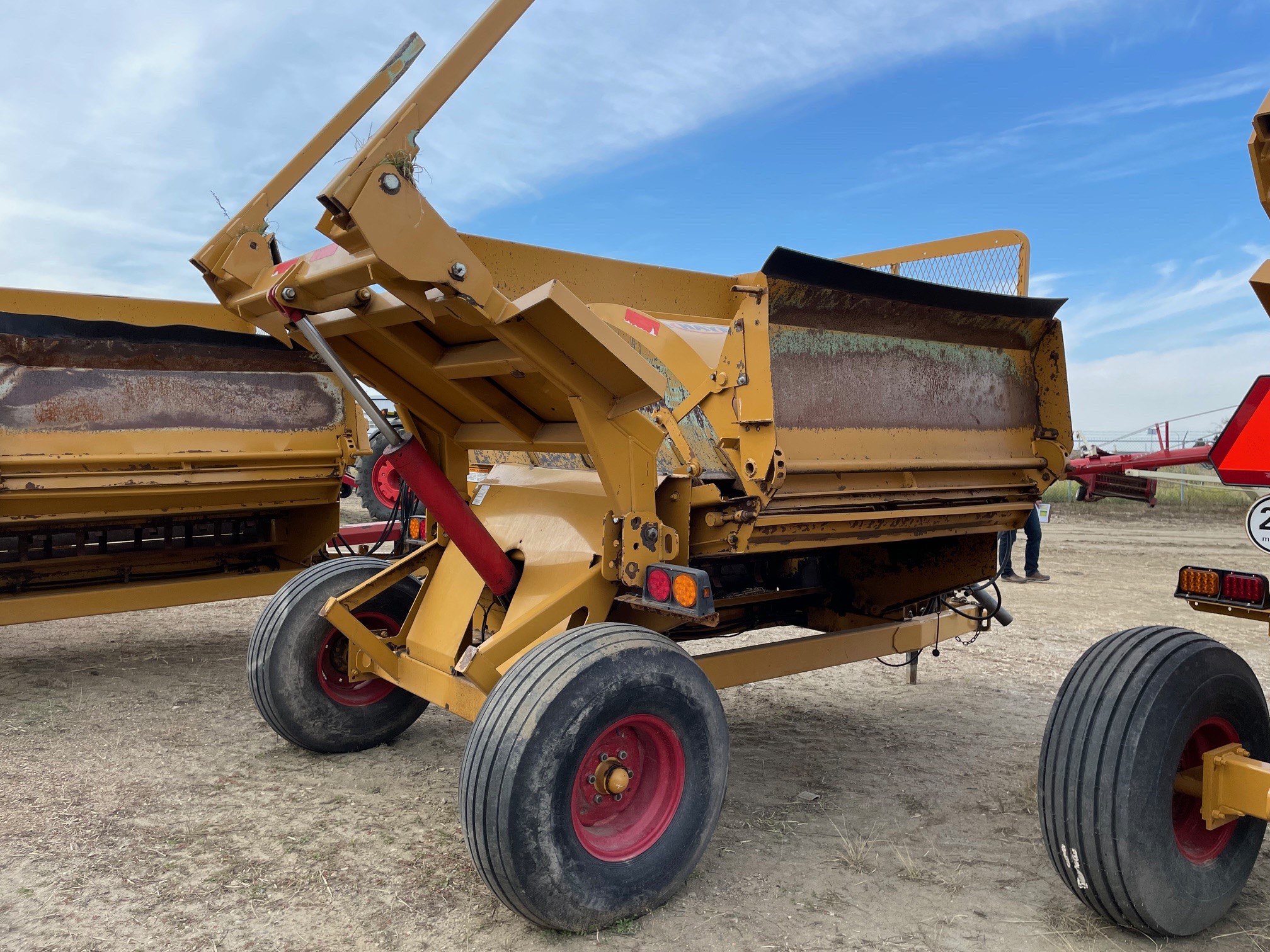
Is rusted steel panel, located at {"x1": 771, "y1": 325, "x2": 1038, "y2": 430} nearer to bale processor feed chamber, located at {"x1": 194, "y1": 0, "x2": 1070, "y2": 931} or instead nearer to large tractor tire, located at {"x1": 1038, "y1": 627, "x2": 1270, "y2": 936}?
bale processor feed chamber, located at {"x1": 194, "y1": 0, "x2": 1070, "y2": 931}

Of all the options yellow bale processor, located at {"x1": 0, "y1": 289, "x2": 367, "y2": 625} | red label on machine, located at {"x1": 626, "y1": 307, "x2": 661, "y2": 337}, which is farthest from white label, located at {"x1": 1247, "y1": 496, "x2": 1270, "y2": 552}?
yellow bale processor, located at {"x1": 0, "y1": 289, "x2": 367, "y2": 625}

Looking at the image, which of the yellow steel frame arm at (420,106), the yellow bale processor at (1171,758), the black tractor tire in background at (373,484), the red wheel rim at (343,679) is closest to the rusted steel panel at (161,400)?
the red wheel rim at (343,679)

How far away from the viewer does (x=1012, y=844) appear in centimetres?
349

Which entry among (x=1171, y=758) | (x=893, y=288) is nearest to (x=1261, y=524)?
(x=1171, y=758)

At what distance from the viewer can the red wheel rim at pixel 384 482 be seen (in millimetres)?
9664

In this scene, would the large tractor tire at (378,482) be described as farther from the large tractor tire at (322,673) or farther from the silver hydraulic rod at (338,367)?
the silver hydraulic rod at (338,367)

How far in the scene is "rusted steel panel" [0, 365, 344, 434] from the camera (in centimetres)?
531

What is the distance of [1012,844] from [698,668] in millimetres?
1551

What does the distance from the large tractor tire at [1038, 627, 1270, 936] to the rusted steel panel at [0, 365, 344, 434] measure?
503cm

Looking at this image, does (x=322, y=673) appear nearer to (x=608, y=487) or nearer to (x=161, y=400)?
(x=608, y=487)

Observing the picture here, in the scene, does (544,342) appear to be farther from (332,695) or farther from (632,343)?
(332,695)

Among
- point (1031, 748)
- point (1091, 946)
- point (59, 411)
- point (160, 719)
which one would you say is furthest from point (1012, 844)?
point (59, 411)

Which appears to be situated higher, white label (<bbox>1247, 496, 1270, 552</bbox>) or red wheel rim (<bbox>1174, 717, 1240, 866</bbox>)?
white label (<bbox>1247, 496, 1270, 552</bbox>)

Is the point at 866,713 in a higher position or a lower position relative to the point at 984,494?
lower
